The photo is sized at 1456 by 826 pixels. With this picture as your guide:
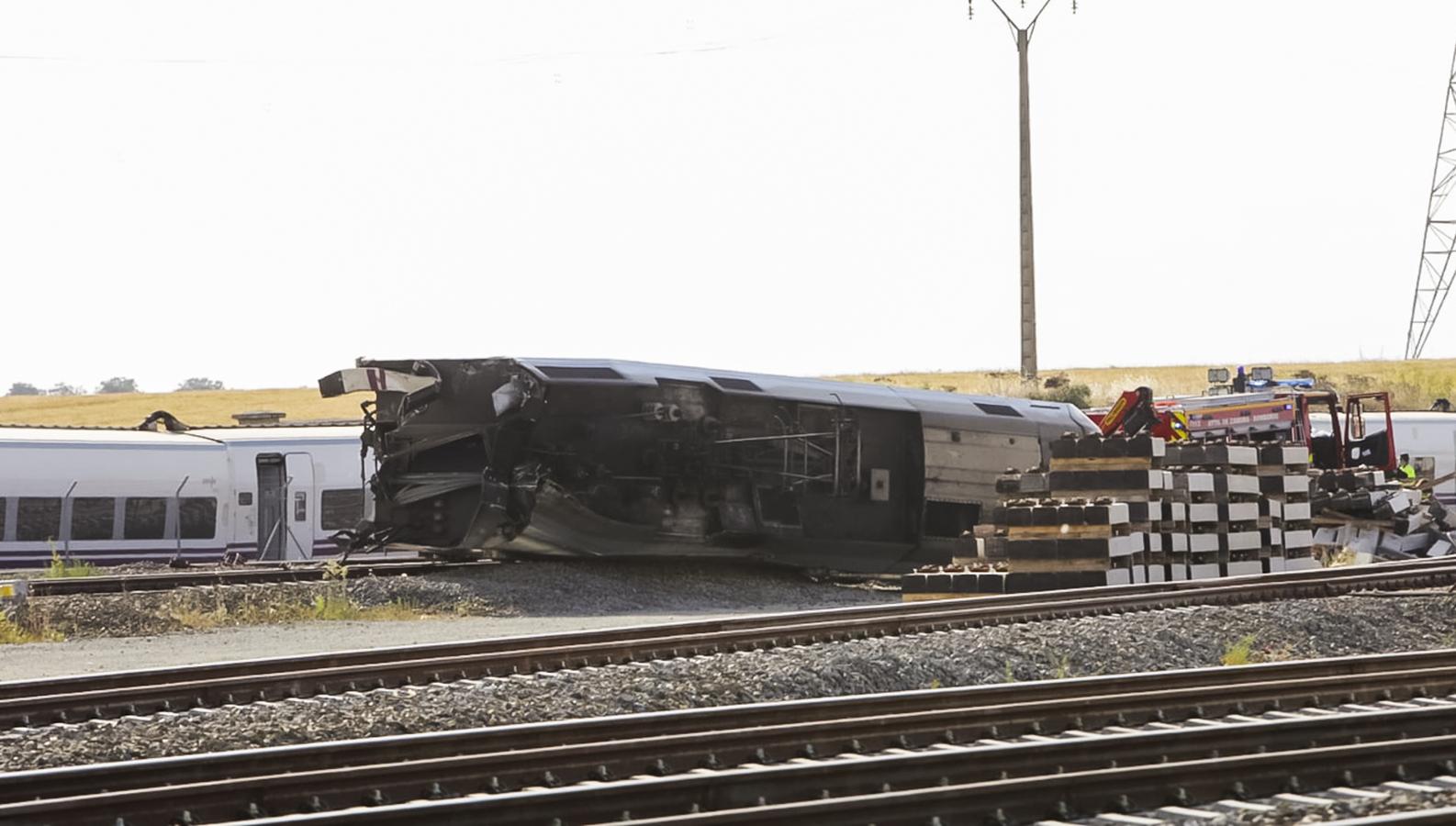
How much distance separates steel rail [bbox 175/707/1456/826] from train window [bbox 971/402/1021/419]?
14803mm

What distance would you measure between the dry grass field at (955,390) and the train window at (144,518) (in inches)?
1238

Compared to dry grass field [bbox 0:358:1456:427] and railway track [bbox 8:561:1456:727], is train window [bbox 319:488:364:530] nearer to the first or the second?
railway track [bbox 8:561:1456:727]

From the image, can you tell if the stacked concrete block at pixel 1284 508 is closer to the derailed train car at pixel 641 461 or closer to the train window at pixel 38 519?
the derailed train car at pixel 641 461

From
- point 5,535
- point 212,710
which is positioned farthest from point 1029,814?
point 5,535

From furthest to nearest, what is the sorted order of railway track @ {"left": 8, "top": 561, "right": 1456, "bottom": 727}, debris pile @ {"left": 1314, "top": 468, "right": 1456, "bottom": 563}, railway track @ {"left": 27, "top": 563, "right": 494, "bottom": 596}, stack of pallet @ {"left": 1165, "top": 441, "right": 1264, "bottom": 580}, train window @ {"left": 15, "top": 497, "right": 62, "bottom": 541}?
train window @ {"left": 15, "top": 497, "right": 62, "bottom": 541} < debris pile @ {"left": 1314, "top": 468, "right": 1456, "bottom": 563} < railway track @ {"left": 27, "top": 563, "right": 494, "bottom": 596} < stack of pallet @ {"left": 1165, "top": 441, "right": 1264, "bottom": 580} < railway track @ {"left": 8, "top": 561, "right": 1456, "bottom": 727}

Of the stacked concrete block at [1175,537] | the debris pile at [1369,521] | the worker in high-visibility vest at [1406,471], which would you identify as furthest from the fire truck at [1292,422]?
Answer: the stacked concrete block at [1175,537]

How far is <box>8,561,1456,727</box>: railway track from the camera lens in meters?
9.73

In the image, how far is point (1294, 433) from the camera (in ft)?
84.6

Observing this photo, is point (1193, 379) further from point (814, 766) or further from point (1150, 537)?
point (814, 766)

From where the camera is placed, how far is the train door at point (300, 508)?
25609mm

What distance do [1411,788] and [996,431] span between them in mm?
15585

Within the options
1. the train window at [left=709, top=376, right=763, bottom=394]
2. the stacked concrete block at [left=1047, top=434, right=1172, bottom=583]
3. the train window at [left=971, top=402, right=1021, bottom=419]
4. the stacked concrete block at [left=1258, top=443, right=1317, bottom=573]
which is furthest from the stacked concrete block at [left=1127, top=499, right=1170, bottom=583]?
the train window at [left=709, top=376, right=763, bottom=394]

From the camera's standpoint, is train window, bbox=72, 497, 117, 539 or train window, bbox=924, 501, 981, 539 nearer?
train window, bbox=924, 501, 981, 539

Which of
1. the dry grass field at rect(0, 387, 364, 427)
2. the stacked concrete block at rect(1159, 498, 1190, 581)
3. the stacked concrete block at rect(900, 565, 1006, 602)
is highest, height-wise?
the dry grass field at rect(0, 387, 364, 427)
